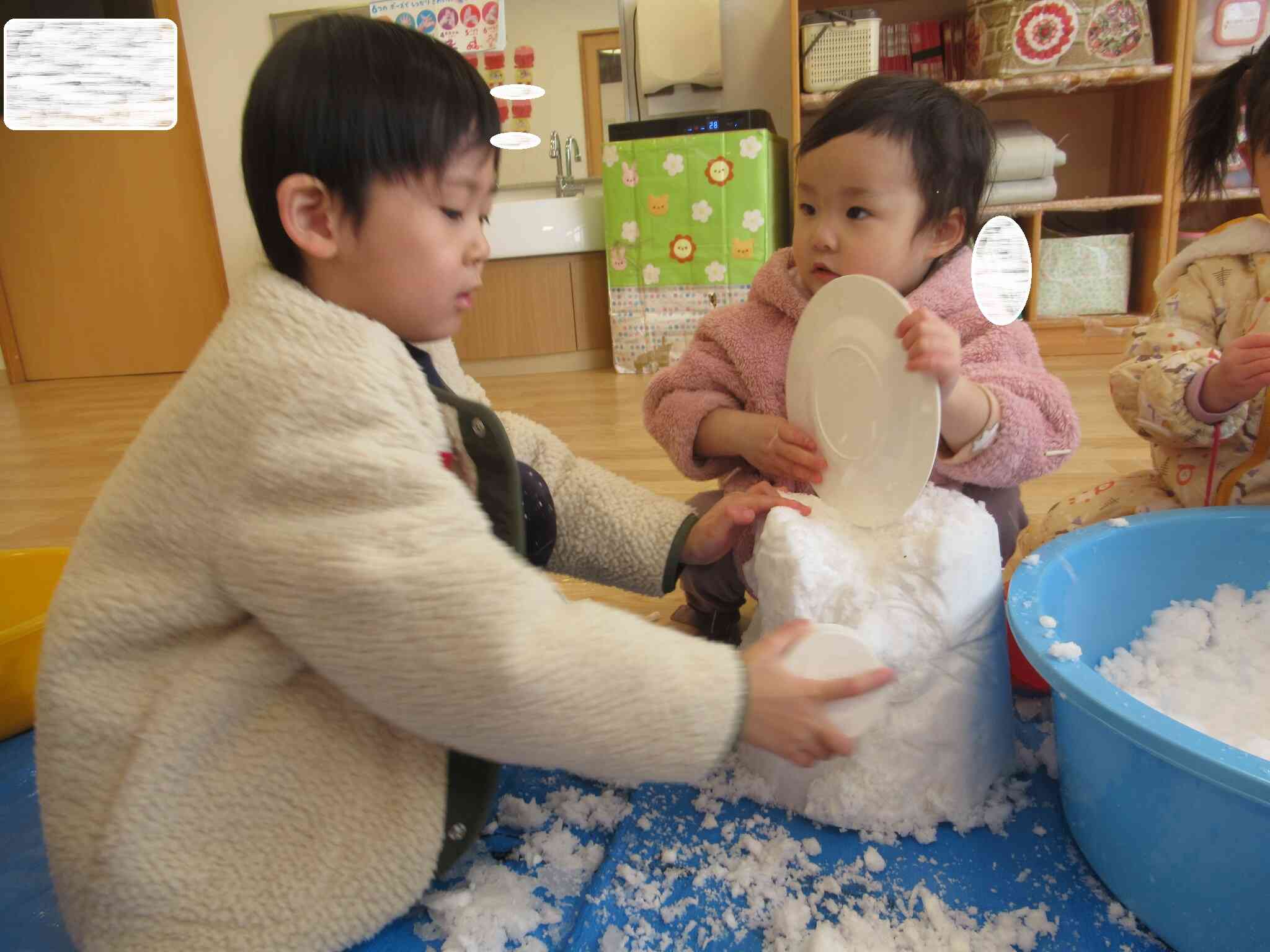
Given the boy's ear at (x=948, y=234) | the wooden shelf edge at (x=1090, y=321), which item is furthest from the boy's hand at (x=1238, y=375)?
the wooden shelf edge at (x=1090, y=321)

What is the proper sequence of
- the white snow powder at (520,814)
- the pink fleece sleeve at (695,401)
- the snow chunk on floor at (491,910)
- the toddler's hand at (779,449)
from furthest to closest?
1. the pink fleece sleeve at (695,401)
2. the toddler's hand at (779,449)
3. the white snow powder at (520,814)
4. the snow chunk on floor at (491,910)

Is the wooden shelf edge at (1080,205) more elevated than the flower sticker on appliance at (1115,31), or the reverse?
A: the flower sticker on appliance at (1115,31)

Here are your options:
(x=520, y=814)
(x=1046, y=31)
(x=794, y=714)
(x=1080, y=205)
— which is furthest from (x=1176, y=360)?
(x=1046, y=31)

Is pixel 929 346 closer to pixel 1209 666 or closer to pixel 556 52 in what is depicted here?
pixel 1209 666

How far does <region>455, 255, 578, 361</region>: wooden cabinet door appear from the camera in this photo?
3.01 m

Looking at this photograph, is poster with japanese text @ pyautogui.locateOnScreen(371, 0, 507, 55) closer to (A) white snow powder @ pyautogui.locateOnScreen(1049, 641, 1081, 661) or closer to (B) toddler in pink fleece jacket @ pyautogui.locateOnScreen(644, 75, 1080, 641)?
(B) toddler in pink fleece jacket @ pyautogui.locateOnScreen(644, 75, 1080, 641)

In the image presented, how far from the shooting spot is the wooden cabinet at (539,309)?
3.01m

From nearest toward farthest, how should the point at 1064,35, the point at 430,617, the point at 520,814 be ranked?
the point at 430,617
the point at 520,814
the point at 1064,35

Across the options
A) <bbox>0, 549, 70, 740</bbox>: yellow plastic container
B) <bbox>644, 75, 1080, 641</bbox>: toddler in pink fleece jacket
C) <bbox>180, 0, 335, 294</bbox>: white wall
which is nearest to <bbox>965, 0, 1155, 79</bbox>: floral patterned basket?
<bbox>644, 75, 1080, 641</bbox>: toddler in pink fleece jacket

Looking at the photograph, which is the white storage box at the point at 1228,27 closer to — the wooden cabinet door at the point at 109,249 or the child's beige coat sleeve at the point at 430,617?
the child's beige coat sleeve at the point at 430,617

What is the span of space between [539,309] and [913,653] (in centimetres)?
261

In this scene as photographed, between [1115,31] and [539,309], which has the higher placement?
[1115,31]

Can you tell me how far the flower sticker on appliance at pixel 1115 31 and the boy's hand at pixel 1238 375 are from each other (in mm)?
1916

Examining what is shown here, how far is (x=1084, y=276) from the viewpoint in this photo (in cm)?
244
